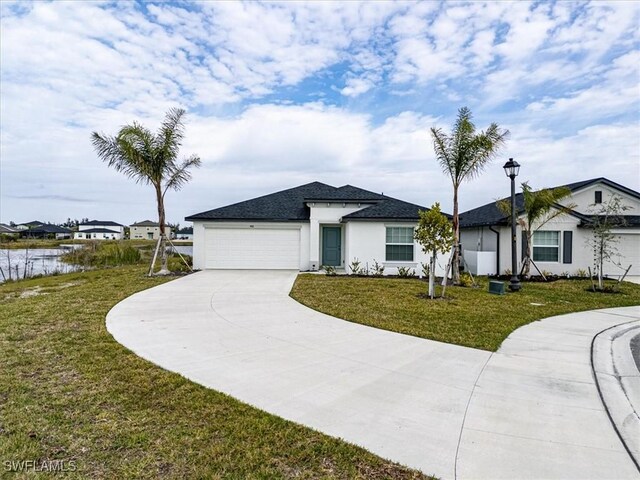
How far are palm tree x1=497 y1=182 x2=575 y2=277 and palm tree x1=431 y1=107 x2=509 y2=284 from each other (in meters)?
3.12

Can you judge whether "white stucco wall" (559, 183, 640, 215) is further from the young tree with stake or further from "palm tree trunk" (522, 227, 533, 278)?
the young tree with stake

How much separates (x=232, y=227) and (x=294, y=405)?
14361 millimetres

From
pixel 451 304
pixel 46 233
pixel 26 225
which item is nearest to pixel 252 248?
pixel 451 304

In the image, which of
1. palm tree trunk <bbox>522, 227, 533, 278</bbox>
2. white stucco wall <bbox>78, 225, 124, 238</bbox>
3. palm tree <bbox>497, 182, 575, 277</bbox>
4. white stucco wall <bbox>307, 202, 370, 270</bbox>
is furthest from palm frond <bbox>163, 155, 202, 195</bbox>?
white stucco wall <bbox>78, 225, 124, 238</bbox>

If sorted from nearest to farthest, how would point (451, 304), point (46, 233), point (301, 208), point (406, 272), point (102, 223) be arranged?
point (451, 304) < point (406, 272) < point (301, 208) < point (46, 233) < point (102, 223)

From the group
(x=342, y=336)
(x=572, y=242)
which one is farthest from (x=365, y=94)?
(x=342, y=336)

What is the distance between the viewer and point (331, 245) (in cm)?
1744

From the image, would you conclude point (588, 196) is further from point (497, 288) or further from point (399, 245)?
point (497, 288)

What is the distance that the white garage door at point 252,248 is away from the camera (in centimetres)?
1720

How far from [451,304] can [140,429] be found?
7.94 meters

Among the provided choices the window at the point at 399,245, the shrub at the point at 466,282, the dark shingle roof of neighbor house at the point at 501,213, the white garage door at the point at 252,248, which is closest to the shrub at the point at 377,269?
the window at the point at 399,245

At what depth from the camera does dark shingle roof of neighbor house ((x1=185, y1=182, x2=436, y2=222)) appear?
51.6ft

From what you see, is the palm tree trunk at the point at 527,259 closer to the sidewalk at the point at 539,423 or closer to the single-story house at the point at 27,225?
the sidewalk at the point at 539,423

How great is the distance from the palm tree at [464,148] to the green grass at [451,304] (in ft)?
9.30
